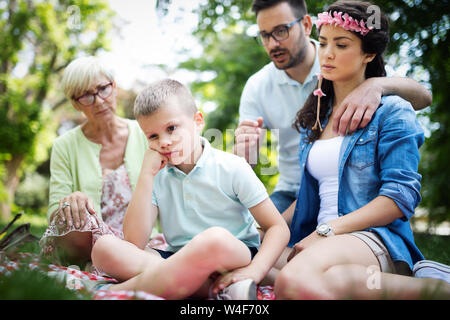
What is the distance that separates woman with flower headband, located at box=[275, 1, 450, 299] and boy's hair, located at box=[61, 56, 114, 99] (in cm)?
156

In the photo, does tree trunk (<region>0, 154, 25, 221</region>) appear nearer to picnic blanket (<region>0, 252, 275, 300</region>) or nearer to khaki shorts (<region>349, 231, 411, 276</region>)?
picnic blanket (<region>0, 252, 275, 300</region>)

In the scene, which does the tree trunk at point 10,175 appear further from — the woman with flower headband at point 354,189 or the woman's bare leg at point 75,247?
the woman with flower headband at point 354,189

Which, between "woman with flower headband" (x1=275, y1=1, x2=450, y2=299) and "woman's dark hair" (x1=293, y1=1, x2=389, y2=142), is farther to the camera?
"woman's dark hair" (x1=293, y1=1, x2=389, y2=142)

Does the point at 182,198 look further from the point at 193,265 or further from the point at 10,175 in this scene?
the point at 10,175

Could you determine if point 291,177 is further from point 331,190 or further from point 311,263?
point 311,263

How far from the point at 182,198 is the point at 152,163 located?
0.91 feet

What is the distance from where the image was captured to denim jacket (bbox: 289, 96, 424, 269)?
6.64 ft

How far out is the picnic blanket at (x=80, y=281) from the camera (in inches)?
63.7

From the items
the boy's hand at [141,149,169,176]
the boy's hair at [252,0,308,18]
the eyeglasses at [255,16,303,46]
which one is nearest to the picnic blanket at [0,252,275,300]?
the boy's hand at [141,149,169,176]

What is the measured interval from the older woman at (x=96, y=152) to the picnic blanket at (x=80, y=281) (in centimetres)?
53

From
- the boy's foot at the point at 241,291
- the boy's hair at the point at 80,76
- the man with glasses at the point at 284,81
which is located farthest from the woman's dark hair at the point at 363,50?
the boy's hair at the point at 80,76

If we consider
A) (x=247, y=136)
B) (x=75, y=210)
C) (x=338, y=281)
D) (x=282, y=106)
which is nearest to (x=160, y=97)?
(x=247, y=136)
